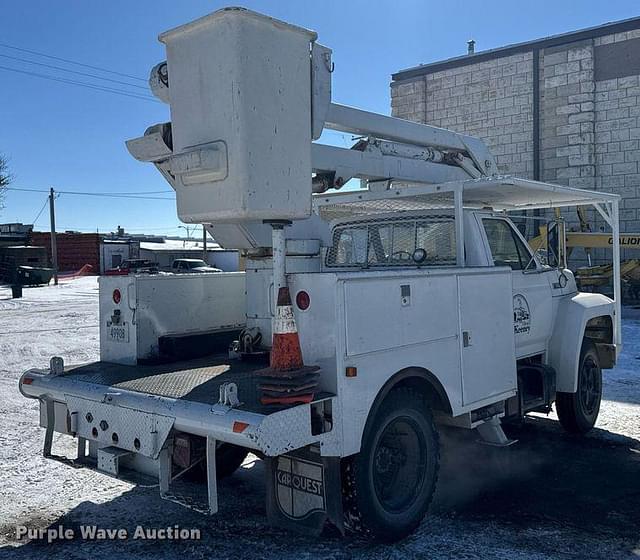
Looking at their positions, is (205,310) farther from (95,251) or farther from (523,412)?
(95,251)

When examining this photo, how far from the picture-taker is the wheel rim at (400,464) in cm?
419

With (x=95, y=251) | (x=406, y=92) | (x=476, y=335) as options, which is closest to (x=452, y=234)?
(x=476, y=335)

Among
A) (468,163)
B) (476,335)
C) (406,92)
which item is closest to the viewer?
(476,335)

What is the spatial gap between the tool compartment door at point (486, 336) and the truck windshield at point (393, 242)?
546 millimetres

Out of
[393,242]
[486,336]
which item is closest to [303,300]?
[486,336]

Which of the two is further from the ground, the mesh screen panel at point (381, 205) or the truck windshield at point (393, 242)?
the mesh screen panel at point (381, 205)

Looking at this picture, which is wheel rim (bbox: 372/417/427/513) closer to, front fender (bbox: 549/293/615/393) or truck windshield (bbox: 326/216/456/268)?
truck windshield (bbox: 326/216/456/268)

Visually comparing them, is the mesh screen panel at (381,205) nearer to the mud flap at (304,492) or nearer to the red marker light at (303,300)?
the red marker light at (303,300)

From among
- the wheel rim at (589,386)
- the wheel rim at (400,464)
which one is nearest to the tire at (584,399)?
the wheel rim at (589,386)

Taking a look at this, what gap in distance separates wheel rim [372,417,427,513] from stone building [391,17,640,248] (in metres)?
19.5

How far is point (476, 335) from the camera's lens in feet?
16.0

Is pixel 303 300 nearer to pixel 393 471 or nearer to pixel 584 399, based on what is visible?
pixel 393 471

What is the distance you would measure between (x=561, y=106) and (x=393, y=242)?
1864 centimetres

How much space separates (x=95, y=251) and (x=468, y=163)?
44.6 m
